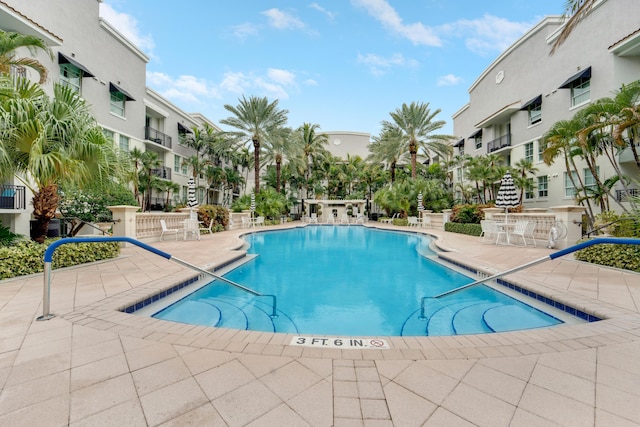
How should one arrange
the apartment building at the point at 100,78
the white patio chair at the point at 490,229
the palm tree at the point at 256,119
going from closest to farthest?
the white patio chair at the point at 490,229
the apartment building at the point at 100,78
the palm tree at the point at 256,119

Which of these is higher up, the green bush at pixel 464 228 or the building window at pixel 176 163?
the building window at pixel 176 163

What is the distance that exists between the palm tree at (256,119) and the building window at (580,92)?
1853 centimetres

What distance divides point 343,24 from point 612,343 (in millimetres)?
19262

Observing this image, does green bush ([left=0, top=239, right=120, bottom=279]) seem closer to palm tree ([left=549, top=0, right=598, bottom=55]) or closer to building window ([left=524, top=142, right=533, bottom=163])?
palm tree ([left=549, top=0, right=598, bottom=55])

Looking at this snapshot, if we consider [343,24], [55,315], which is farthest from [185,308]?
[343,24]

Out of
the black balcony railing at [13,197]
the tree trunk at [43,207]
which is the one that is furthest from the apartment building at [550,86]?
the black balcony railing at [13,197]

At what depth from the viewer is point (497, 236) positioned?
11266 millimetres

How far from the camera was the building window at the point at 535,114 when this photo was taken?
63.5ft

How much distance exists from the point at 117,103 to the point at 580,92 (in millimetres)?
27753

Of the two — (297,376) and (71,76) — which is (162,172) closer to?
(71,76)

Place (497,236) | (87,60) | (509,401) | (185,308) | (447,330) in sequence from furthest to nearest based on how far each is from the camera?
(87,60), (497,236), (185,308), (447,330), (509,401)

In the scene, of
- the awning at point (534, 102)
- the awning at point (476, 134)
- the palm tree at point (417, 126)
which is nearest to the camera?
the awning at point (534, 102)

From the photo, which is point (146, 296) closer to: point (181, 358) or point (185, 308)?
point (185, 308)

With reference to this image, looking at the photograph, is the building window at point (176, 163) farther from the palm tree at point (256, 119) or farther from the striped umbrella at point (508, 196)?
the striped umbrella at point (508, 196)
